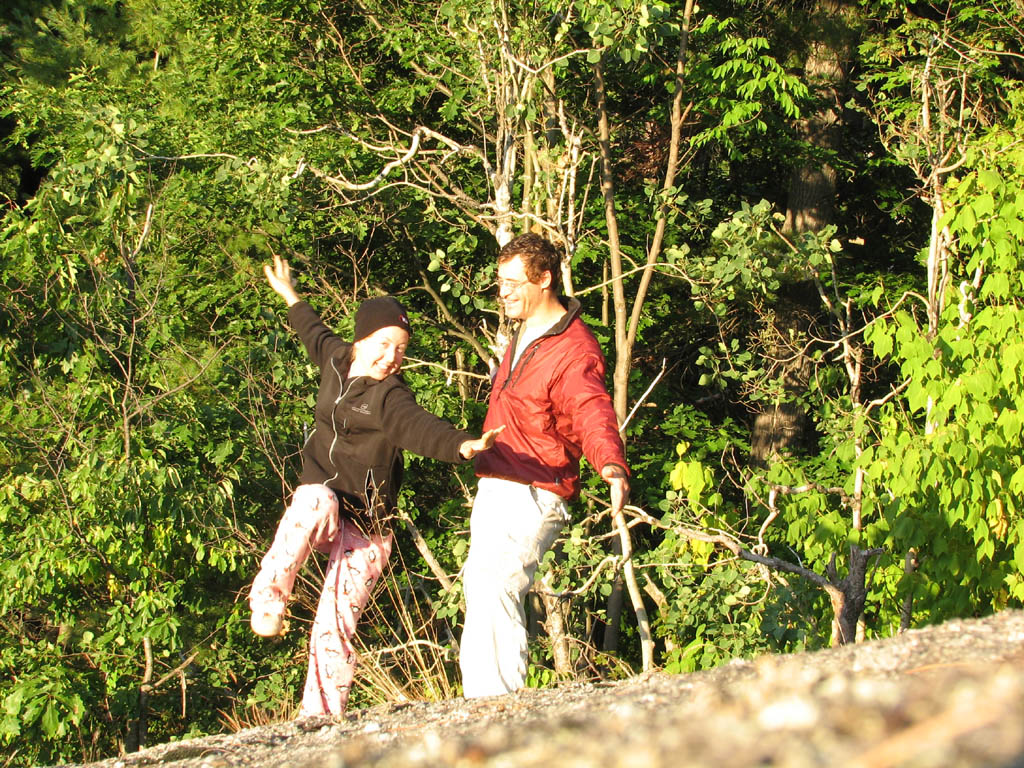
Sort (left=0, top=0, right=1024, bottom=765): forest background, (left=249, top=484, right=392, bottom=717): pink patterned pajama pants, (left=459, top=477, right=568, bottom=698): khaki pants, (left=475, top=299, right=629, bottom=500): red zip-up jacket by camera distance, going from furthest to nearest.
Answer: (left=0, top=0, right=1024, bottom=765): forest background
(left=249, top=484, right=392, bottom=717): pink patterned pajama pants
(left=475, top=299, right=629, bottom=500): red zip-up jacket
(left=459, top=477, right=568, bottom=698): khaki pants

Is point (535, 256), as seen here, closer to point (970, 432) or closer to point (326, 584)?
point (326, 584)

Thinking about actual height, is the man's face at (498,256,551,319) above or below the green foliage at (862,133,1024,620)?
above

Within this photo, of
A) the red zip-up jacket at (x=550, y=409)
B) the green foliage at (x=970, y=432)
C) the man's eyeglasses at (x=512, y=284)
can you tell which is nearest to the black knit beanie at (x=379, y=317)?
the man's eyeglasses at (x=512, y=284)

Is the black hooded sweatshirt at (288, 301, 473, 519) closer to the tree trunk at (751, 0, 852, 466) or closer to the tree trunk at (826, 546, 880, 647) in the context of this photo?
the tree trunk at (826, 546, 880, 647)

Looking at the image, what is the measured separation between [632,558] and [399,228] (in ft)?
14.1

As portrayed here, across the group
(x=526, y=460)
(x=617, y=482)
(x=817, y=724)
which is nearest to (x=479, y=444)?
(x=526, y=460)

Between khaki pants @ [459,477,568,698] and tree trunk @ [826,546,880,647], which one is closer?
khaki pants @ [459,477,568,698]

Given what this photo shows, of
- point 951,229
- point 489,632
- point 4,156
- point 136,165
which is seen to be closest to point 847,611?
point 951,229

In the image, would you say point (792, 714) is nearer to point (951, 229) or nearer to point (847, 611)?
point (847, 611)

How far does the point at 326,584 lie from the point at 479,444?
1.01m

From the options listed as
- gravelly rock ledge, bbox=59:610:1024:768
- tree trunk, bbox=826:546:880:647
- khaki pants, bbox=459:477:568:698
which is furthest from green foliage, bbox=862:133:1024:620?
gravelly rock ledge, bbox=59:610:1024:768

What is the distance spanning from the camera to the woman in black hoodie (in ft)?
13.6

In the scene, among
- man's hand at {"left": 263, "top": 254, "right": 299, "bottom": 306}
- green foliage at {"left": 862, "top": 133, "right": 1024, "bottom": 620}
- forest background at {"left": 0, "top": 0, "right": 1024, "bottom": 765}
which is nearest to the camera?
man's hand at {"left": 263, "top": 254, "right": 299, "bottom": 306}

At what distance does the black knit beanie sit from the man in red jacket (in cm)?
46
